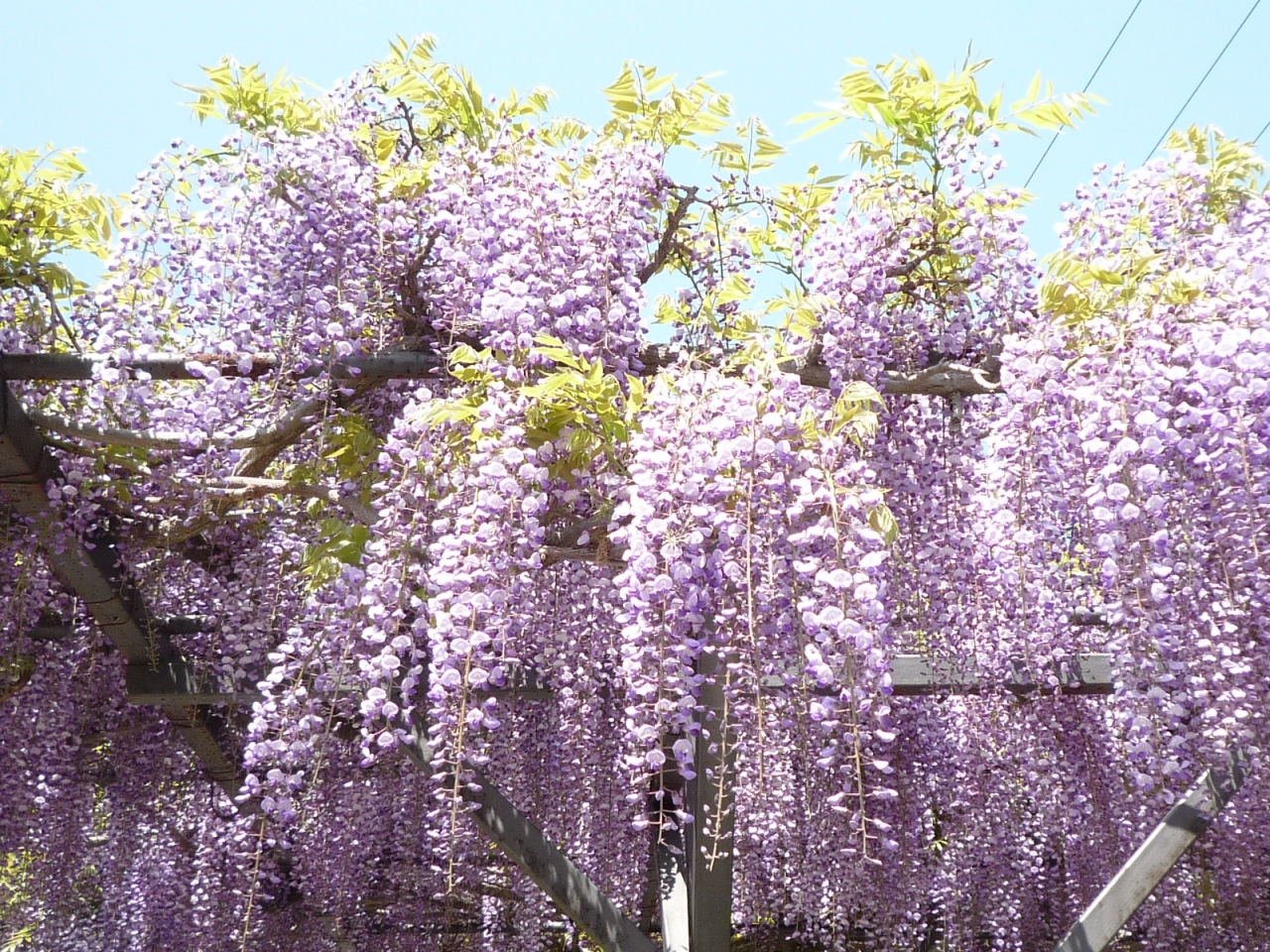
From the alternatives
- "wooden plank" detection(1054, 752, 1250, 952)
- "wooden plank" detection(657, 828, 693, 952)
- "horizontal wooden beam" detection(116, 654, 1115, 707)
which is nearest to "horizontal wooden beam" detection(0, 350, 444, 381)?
"horizontal wooden beam" detection(116, 654, 1115, 707)

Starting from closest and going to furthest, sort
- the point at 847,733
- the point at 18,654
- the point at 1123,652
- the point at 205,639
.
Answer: the point at 847,733, the point at 1123,652, the point at 18,654, the point at 205,639

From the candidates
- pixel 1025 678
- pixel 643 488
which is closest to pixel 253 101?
pixel 643 488

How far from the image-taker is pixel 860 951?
5.57m

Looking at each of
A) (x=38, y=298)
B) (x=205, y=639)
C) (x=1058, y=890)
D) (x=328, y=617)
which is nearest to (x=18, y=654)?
(x=205, y=639)

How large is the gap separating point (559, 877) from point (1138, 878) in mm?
2002

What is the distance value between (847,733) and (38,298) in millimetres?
2898

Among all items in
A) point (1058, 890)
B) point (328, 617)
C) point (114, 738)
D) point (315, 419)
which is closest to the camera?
point (328, 617)

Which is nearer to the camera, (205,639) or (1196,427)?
(1196,427)

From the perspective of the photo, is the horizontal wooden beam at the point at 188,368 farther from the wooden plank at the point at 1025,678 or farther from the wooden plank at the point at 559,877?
the wooden plank at the point at 1025,678

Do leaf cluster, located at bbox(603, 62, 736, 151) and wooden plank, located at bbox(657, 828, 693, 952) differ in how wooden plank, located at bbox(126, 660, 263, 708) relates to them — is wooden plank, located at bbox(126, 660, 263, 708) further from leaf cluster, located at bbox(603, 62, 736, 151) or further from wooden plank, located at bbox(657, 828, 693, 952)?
leaf cluster, located at bbox(603, 62, 736, 151)

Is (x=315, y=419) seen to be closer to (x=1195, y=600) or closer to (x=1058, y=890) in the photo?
(x=1195, y=600)

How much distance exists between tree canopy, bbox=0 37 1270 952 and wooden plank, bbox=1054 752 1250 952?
0.20 m

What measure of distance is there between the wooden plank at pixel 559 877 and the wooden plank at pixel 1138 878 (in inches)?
61.6

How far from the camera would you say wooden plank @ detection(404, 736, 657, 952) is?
3281 millimetres
